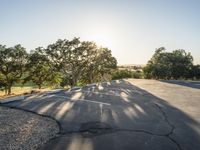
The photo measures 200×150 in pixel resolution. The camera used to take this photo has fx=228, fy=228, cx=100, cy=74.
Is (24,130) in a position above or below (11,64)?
below

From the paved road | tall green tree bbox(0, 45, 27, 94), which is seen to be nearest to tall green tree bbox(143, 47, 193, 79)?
tall green tree bbox(0, 45, 27, 94)

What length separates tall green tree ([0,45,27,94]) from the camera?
41438mm

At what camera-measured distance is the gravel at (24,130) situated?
5.66m

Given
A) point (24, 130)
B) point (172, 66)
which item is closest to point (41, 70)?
point (172, 66)

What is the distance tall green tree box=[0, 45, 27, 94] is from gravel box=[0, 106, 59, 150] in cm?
3513

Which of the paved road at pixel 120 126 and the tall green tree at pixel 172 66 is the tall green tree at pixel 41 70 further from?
the paved road at pixel 120 126

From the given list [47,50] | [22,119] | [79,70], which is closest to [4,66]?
[47,50]

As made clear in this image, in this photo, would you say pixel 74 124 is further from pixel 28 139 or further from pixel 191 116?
pixel 191 116

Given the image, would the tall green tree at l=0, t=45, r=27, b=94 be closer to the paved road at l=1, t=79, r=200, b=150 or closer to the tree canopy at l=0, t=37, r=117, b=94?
the tree canopy at l=0, t=37, r=117, b=94

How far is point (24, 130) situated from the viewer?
6.73 meters

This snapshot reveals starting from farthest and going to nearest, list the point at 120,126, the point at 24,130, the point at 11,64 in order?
1. the point at 11,64
2. the point at 120,126
3. the point at 24,130

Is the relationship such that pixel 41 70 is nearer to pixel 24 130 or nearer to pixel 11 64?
pixel 11 64

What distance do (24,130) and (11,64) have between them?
3813cm

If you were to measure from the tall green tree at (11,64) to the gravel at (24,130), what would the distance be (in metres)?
35.1
